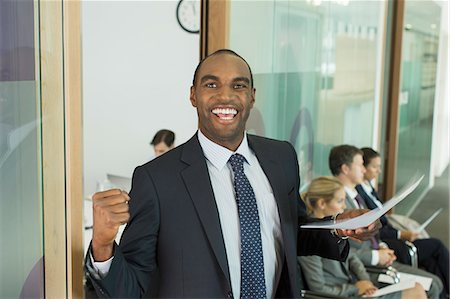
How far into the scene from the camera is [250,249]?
159cm

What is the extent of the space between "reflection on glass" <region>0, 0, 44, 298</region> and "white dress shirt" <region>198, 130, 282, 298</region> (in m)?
0.46

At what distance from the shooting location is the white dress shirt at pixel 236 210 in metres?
1.60

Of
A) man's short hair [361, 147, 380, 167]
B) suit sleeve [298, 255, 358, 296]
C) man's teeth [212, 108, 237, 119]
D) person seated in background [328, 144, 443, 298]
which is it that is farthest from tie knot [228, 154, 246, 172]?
man's short hair [361, 147, 380, 167]

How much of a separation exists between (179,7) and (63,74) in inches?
164

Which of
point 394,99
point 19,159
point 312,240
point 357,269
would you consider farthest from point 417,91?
point 19,159

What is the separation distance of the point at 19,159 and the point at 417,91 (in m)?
5.12

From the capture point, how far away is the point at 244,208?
1613mm

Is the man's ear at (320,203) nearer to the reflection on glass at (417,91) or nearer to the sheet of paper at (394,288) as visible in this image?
the sheet of paper at (394,288)

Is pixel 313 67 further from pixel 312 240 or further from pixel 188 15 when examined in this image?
pixel 312 240

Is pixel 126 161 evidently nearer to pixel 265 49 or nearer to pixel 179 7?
pixel 179 7

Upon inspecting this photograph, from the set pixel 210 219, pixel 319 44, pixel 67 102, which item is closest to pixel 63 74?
pixel 67 102

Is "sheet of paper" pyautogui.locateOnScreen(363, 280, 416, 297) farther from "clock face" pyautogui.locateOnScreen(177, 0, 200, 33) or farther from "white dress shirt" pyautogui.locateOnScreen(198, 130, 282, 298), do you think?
"clock face" pyautogui.locateOnScreen(177, 0, 200, 33)

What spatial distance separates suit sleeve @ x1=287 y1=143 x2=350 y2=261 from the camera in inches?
69.7

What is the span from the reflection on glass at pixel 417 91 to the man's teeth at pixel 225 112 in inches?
179
